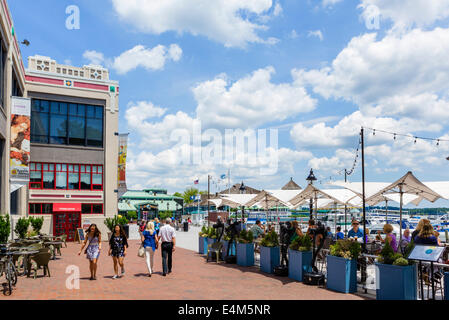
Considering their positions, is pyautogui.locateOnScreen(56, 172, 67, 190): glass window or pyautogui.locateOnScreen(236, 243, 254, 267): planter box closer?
pyautogui.locateOnScreen(236, 243, 254, 267): planter box

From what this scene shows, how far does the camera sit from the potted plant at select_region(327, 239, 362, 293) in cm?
1015

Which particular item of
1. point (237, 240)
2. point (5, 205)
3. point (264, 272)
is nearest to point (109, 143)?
point (5, 205)

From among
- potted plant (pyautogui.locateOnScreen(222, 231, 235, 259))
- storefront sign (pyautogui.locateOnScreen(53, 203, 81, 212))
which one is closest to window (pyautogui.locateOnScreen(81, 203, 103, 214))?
storefront sign (pyautogui.locateOnScreen(53, 203, 81, 212))

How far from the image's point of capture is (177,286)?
11.0 metres

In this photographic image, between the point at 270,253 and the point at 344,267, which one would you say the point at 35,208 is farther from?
the point at 344,267

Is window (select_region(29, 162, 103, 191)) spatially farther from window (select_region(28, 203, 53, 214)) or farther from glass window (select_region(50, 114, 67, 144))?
glass window (select_region(50, 114, 67, 144))

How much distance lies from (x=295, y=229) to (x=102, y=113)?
22.2m

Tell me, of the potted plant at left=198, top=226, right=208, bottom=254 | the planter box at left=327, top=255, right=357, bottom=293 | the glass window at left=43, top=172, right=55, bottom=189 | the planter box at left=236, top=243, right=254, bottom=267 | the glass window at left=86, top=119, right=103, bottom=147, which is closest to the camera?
the planter box at left=327, top=255, right=357, bottom=293

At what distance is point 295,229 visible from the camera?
524 inches

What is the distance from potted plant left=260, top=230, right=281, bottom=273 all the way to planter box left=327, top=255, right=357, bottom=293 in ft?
10.4

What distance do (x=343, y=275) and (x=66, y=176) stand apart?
79.6 ft

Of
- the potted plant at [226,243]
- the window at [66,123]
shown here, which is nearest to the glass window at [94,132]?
the window at [66,123]
